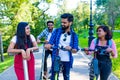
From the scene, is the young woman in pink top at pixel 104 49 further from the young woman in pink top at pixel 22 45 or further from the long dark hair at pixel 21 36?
the long dark hair at pixel 21 36

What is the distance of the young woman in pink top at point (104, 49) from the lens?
21.9ft

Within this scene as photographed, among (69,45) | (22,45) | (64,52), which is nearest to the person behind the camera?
(22,45)

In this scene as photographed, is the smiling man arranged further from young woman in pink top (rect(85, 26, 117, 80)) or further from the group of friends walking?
young woman in pink top (rect(85, 26, 117, 80))

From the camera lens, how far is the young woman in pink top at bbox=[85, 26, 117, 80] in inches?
263

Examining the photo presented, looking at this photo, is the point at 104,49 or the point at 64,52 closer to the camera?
the point at 104,49

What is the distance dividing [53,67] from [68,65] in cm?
32

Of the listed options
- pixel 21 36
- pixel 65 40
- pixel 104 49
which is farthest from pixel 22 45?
pixel 104 49

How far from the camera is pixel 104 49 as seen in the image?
6.66 m

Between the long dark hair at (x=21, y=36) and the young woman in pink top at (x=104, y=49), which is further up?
the long dark hair at (x=21, y=36)

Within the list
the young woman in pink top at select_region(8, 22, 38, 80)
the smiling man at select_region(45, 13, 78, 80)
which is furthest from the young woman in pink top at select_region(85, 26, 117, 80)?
the young woman in pink top at select_region(8, 22, 38, 80)

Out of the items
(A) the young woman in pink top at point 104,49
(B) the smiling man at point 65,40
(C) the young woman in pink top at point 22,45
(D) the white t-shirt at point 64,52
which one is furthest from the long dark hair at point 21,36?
(A) the young woman in pink top at point 104,49

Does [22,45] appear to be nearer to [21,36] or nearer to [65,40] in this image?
[21,36]

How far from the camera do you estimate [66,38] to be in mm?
6938

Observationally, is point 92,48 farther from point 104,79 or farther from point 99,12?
point 99,12
